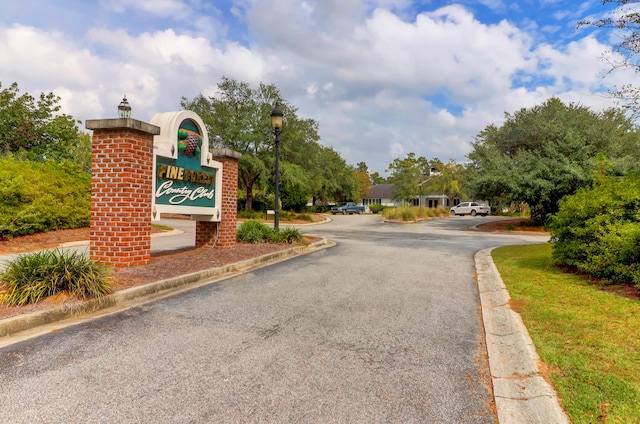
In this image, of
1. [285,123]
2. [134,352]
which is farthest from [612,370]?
[285,123]

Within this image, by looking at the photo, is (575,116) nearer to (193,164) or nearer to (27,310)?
(193,164)

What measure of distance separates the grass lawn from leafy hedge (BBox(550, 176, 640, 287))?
467 mm

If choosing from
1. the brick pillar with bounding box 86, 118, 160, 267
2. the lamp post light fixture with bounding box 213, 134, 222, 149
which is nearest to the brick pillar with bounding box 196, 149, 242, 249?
the brick pillar with bounding box 86, 118, 160, 267

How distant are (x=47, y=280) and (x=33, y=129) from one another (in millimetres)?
24951

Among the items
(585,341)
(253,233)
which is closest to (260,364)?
(585,341)

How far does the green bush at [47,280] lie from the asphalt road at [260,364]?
67cm

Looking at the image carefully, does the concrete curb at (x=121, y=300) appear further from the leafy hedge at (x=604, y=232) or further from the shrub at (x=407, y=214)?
the shrub at (x=407, y=214)

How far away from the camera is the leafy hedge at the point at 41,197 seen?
34.4ft

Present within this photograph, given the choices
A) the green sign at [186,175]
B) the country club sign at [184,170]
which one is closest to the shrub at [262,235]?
the country club sign at [184,170]

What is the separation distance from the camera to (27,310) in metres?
4.14

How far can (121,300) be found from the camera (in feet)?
16.4

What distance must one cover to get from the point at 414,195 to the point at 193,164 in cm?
4675

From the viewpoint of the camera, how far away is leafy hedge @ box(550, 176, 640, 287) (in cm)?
614

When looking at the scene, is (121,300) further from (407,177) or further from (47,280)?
(407,177)
